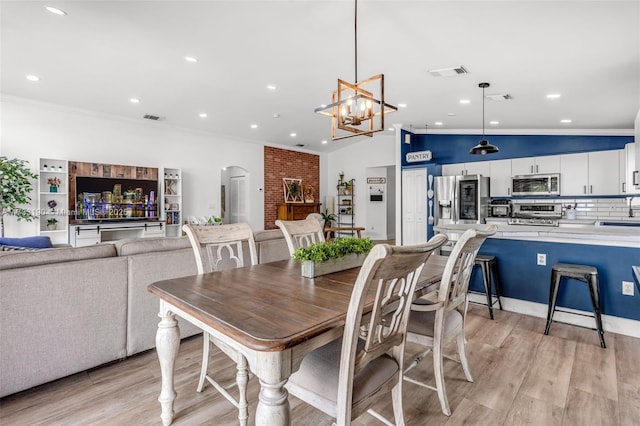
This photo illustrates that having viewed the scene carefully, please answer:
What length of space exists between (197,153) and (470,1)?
6.26 meters

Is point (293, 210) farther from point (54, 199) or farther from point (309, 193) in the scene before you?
point (54, 199)

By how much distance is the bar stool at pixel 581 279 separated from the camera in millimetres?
2664

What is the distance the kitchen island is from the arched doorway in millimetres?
5994

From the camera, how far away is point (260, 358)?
1.00 meters

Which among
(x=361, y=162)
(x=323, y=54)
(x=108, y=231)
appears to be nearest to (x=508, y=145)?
(x=361, y=162)

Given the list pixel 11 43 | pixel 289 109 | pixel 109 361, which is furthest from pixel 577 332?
pixel 11 43

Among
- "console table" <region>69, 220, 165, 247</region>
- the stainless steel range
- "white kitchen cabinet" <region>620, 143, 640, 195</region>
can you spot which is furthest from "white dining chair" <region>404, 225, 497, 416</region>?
"console table" <region>69, 220, 165, 247</region>

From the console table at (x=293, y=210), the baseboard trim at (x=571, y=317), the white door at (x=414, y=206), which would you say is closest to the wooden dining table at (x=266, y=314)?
the baseboard trim at (x=571, y=317)

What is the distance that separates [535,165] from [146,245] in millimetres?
6645

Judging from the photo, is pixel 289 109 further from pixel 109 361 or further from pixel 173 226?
pixel 109 361

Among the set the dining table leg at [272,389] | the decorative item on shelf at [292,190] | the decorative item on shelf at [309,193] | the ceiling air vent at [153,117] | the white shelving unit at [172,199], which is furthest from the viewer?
the decorative item on shelf at [309,193]

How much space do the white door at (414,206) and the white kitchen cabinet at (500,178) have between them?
1.35 m

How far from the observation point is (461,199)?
22.0 ft

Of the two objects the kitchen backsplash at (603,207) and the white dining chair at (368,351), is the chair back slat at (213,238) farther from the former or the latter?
the kitchen backsplash at (603,207)
